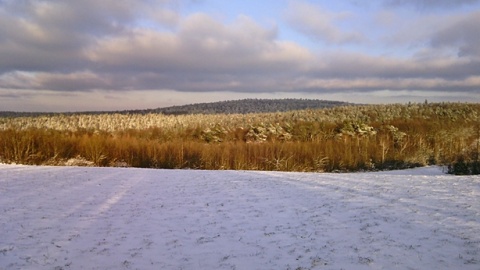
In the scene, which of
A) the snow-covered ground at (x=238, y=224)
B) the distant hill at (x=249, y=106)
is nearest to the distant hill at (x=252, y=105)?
the distant hill at (x=249, y=106)

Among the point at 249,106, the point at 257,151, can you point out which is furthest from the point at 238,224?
the point at 249,106

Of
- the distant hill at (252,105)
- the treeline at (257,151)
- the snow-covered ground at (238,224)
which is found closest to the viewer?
the snow-covered ground at (238,224)

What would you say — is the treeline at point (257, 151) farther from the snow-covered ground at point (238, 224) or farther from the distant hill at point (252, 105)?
the distant hill at point (252, 105)

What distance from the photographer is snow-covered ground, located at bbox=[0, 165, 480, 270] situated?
18.0ft

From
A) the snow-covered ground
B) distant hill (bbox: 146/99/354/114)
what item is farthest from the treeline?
distant hill (bbox: 146/99/354/114)

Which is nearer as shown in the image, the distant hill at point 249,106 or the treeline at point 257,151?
the treeline at point 257,151

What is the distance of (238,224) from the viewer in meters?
7.27

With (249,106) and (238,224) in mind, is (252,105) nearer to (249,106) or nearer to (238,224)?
(249,106)

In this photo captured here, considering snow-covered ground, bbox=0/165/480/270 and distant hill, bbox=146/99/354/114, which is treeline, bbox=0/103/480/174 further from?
distant hill, bbox=146/99/354/114

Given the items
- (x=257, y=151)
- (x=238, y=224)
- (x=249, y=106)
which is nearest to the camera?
(x=238, y=224)

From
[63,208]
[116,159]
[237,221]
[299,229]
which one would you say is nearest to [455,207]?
[299,229]

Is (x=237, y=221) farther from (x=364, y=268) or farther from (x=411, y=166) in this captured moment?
(x=411, y=166)

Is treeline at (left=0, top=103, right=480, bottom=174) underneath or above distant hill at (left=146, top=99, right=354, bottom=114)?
underneath

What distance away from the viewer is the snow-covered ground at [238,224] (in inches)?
217
